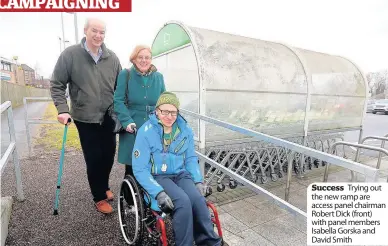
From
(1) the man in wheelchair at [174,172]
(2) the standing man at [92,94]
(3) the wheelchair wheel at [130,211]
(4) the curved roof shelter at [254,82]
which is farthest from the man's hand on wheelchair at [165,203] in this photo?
(4) the curved roof shelter at [254,82]

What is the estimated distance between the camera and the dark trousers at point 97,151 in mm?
2641

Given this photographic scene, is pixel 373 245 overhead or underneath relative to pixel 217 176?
overhead

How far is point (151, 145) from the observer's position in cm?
206

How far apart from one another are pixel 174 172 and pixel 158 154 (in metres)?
0.22

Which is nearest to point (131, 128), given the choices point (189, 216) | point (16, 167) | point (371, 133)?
point (189, 216)

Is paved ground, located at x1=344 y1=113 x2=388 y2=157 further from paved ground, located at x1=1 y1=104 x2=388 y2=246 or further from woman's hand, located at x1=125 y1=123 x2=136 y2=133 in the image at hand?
woman's hand, located at x1=125 y1=123 x2=136 y2=133

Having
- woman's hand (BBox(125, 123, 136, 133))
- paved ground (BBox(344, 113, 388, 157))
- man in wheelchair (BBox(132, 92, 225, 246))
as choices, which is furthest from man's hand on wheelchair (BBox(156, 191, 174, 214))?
paved ground (BBox(344, 113, 388, 157))

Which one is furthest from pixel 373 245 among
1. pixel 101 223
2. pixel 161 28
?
pixel 161 28

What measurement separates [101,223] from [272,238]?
1862 millimetres

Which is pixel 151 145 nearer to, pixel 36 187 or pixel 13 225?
pixel 13 225

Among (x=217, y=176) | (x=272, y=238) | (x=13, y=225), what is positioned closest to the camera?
(x=13, y=225)

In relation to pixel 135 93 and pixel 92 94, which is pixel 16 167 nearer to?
pixel 92 94

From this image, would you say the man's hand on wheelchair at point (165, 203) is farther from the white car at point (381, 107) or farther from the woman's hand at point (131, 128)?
the white car at point (381, 107)

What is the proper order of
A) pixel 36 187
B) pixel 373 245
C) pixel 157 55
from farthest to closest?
pixel 157 55 < pixel 36 187 < pixel 373 245
